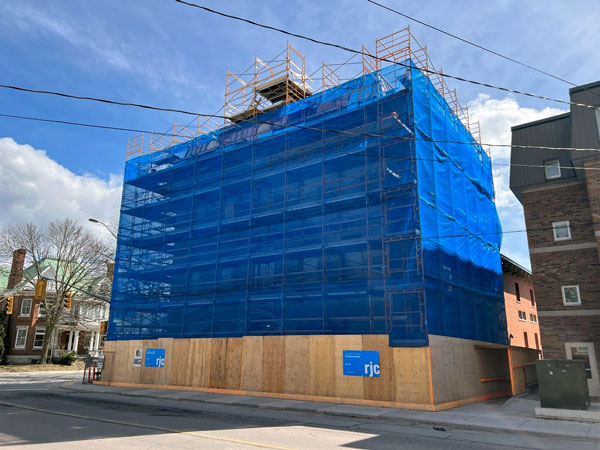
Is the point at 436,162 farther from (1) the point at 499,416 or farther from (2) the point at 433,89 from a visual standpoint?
(1) the point at 499,416

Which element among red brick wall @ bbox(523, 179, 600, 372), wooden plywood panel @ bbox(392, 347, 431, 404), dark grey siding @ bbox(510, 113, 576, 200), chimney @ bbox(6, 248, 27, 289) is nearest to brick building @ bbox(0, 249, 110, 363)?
chimney @ bbox(6, 248, 27, 289)

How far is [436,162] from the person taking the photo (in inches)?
806

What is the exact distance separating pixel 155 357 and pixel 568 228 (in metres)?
21.4

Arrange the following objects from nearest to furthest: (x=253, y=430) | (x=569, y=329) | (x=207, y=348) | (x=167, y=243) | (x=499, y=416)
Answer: (x=253, y=430)
(x=499, y=416)
(x=569, y=329)
(x=207, y=348)
(x=167, y=243)

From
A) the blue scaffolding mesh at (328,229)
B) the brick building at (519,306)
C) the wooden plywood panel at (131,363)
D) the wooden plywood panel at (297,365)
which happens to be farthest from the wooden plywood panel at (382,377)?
the brick building at (519,306)

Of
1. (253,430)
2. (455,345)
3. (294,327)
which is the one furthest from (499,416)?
(294,327)

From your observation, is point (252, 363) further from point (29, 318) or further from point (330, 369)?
point (29, 318)

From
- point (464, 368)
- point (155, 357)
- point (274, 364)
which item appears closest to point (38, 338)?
point (155, 357)

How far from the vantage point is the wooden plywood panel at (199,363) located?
21500mm

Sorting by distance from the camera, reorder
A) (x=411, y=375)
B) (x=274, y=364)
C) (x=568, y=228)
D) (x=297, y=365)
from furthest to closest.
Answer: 1. (x=568, y=228)
2. (x=274, y=364)
3. (x=297, y=365)
4. (x=411, y=375)

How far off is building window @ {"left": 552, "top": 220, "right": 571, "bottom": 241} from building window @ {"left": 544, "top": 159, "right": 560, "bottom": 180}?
2.23 metres

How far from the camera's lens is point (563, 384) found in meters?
13.6

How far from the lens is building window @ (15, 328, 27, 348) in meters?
44.7

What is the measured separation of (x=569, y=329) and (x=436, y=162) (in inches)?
371
